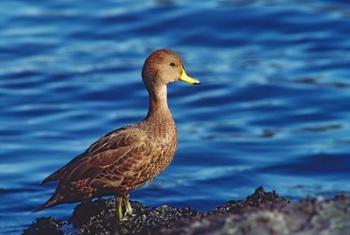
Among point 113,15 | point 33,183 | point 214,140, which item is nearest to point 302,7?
point 113,15

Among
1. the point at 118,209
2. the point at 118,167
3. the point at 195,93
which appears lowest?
the point at 118,209

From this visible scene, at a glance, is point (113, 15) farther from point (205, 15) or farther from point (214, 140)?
point (214, 140)

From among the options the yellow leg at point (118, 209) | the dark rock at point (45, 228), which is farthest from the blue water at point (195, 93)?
the yellow leg at point (118, 209)

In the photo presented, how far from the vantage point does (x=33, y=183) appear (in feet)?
43.4

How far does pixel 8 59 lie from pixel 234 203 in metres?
11.8

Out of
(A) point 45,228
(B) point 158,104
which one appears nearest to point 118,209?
(A) point 45,228

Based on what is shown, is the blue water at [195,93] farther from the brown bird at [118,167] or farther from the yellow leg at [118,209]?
the yellow leg at [118,209]

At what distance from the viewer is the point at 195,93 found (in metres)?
17.4

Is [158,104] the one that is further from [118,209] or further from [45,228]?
[45,228]

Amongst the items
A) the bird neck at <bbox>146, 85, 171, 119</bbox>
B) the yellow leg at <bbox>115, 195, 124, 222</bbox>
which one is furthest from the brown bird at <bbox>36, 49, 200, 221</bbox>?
the bird neck at <bbox>146, 85, 171, 119</bbox>

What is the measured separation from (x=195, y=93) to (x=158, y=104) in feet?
27.8

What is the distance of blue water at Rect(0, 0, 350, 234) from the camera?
13438 mm

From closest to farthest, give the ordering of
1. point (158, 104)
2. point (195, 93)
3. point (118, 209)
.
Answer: point (118, 209) → point (158, 104) → point (195, 93)

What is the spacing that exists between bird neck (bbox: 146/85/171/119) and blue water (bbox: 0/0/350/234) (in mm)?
2321
